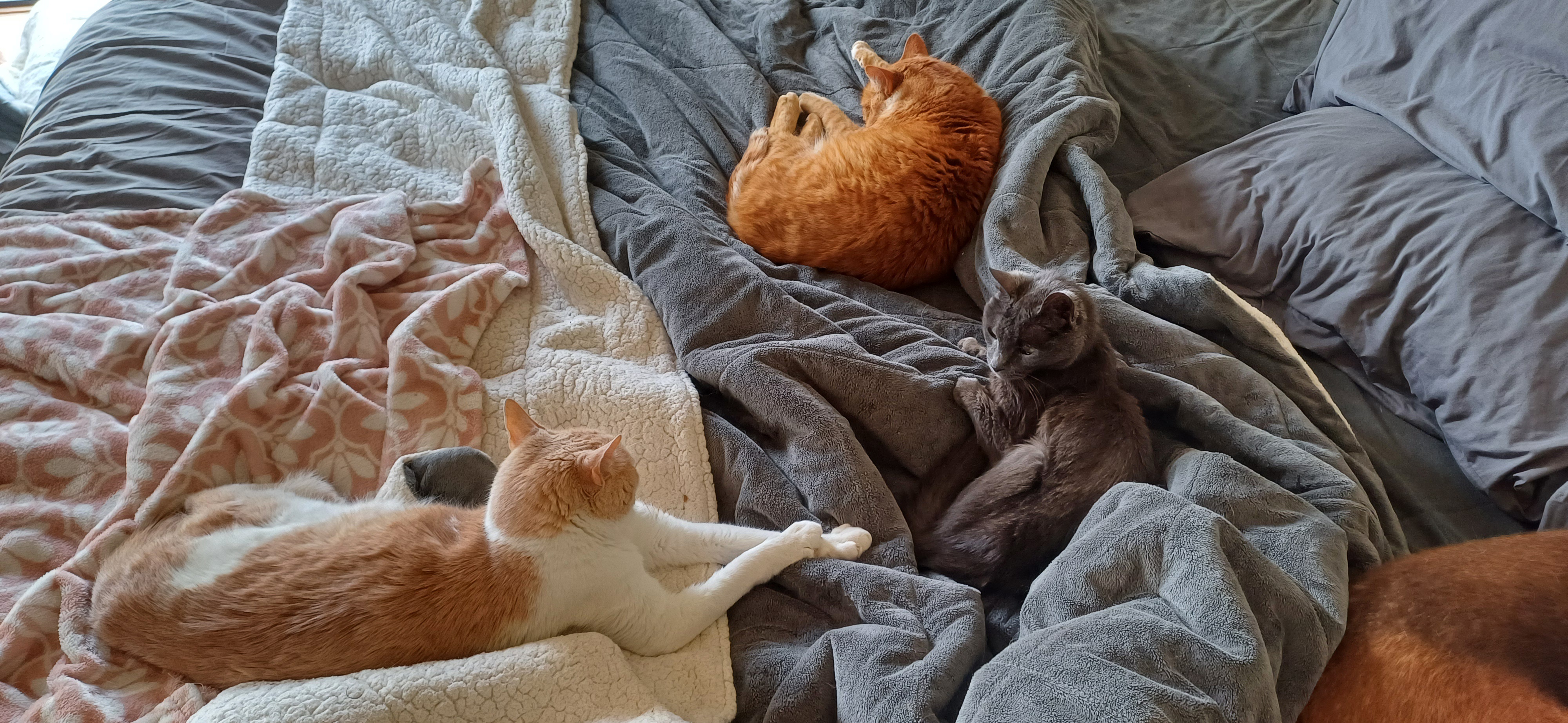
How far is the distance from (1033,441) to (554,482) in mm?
804

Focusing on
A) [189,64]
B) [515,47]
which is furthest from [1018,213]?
[189,64]

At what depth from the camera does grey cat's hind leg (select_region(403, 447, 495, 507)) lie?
4.25 ft

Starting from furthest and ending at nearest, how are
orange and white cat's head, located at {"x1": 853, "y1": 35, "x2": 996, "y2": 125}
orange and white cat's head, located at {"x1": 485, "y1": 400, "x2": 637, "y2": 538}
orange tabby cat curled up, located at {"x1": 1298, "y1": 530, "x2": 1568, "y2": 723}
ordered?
orange and white cat's head, located at {"x1": 853, "y1": 35, "x2": 996, "y2": 125} → orange and white cat's head, located at {"x1": 485, "y1": 400, "x2": 637, "y2": 538} → orange tabby cat curled up, located at {"x1": 1298, "y1": 530, "x2": 1568, "y2": 723}

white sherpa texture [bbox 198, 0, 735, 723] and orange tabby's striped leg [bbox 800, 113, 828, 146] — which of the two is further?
orange tabby's striped leg [bbox 800, 113, 828, 146]

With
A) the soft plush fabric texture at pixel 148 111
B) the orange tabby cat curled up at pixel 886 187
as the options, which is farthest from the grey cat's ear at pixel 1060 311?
the soft plush fabric texture at pixel 148 111

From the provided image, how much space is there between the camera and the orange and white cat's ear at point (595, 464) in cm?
115

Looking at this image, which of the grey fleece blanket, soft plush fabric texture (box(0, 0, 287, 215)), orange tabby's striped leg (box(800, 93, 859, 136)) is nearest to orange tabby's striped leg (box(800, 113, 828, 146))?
orange tabby's striped leg (box(800, 93, 859, 136))

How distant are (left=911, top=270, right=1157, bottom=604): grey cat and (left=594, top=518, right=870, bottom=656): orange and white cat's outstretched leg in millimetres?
177

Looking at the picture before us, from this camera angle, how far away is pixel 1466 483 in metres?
1.30

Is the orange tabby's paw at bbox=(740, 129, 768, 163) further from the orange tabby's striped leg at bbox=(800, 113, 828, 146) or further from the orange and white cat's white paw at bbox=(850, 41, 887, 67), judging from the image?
the orange and white cat's white paw at bbox=(850, 41, 887, 67)

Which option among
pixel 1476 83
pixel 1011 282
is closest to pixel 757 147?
pixel 1011 282

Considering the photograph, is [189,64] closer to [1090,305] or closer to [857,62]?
[857,62]

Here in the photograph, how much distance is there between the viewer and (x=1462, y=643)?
0.93m

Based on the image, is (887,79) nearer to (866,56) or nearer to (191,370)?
(866,56)
